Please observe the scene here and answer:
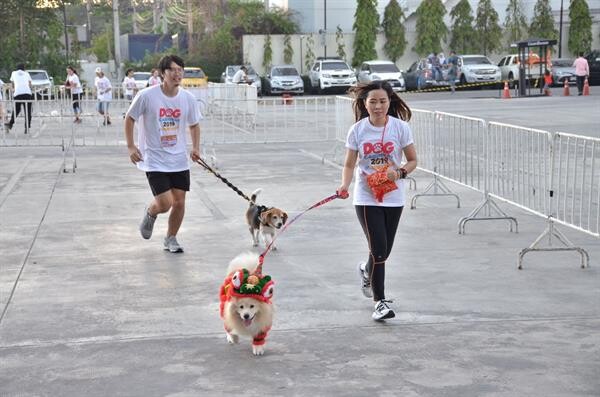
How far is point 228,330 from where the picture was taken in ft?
21.1

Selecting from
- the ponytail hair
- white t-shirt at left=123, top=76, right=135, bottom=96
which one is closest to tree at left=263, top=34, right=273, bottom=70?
white t-shirt at left=123, top=76, right=135, bottom=96

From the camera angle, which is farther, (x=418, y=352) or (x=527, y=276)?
(x=527, y=276)

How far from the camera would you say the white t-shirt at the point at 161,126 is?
9.28m

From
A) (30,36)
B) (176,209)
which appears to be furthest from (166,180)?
(30,36)

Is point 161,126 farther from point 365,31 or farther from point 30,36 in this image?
point 365,31

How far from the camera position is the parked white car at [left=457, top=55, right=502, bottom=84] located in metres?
47.2

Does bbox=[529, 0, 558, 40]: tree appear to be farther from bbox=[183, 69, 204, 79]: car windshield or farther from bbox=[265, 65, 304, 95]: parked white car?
bbox=[183, 69, 204, 79]: car windshield

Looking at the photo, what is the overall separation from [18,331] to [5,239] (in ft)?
12.2

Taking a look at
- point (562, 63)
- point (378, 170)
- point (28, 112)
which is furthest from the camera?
point (562, 63)

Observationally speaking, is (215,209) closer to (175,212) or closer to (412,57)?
(175,212)

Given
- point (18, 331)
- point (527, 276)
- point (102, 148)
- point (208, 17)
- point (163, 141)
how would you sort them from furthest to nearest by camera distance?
point (208, 17), point (102, 148), point (163, 141), point (527, 276), point (18, 331)

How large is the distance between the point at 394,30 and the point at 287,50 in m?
6.11

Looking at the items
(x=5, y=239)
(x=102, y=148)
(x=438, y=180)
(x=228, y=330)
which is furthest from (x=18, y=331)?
(x=102, y=148)

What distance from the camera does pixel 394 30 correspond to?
58156 mm
